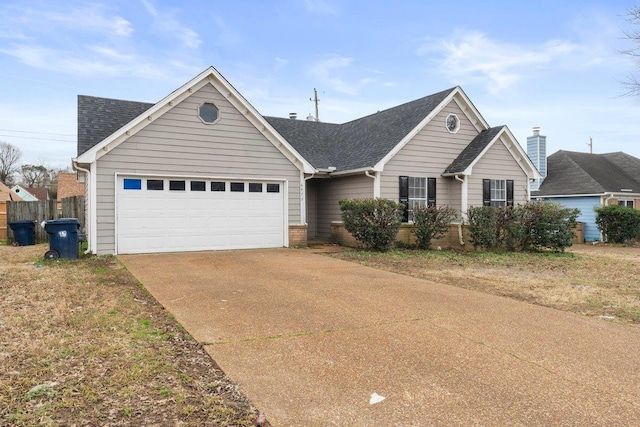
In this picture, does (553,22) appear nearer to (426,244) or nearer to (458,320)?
(426,244)

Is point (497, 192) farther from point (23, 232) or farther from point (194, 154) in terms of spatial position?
point (23, 232)

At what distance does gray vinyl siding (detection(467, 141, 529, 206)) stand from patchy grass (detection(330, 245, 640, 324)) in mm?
2941

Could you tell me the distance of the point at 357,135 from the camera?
1817cm

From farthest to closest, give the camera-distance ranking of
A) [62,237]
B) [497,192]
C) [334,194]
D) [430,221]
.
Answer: [334,194] → [497,192] → [430,221] → [62,237]

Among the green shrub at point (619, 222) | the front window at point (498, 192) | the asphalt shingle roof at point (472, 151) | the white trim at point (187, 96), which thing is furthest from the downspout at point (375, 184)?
the green shrub at point (619, 222)

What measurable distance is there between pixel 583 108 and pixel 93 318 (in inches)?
812

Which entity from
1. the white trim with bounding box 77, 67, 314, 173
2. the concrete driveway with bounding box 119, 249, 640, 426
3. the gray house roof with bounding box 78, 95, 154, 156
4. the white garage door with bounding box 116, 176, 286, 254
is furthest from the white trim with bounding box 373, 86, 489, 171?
the gray house roof with bounding box 78, 95, 154, 156

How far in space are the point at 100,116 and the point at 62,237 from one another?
164 inches

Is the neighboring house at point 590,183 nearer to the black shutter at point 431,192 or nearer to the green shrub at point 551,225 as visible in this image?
the green shrub at point 551,225

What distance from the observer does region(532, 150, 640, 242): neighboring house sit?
21938mm

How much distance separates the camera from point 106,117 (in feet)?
43.5

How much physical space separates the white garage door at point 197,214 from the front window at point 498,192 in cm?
820

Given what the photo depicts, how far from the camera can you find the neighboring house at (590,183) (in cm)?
2194

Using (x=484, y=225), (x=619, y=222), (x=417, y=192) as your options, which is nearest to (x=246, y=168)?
(x=417, y=192)
